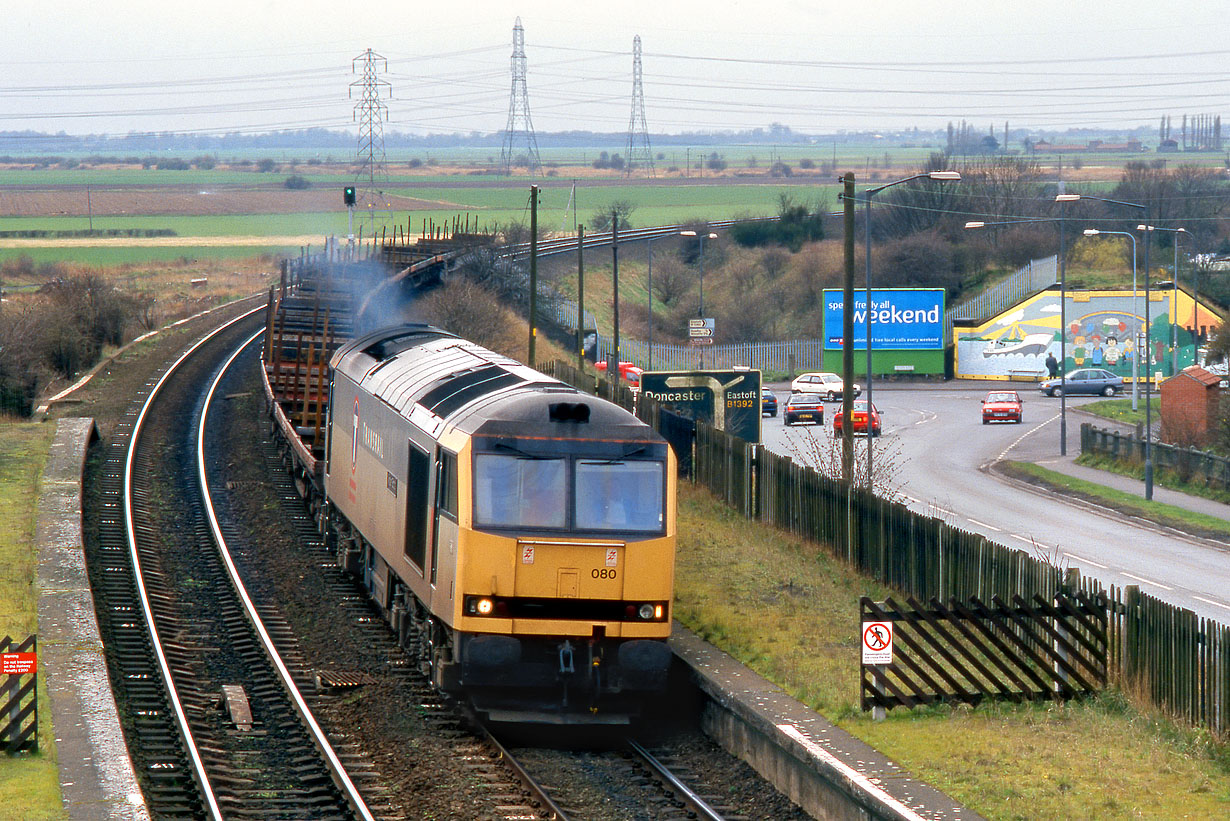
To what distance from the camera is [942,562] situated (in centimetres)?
1712

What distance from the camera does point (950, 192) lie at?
104 metres

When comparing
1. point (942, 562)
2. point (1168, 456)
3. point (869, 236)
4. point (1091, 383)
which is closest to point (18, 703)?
point (942, 562)

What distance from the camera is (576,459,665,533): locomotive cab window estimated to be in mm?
13492

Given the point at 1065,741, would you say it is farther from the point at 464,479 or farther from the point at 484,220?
the point at 484,220

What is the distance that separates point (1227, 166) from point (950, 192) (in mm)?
71286

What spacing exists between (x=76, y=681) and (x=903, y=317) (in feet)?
197

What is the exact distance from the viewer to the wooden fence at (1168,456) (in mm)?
39812

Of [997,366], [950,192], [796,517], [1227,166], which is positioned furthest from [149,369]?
[1227,166]

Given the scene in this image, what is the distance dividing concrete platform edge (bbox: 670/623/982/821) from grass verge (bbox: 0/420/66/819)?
5824 millimetres

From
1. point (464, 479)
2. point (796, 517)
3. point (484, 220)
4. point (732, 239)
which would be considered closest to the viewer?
point (464, 479)

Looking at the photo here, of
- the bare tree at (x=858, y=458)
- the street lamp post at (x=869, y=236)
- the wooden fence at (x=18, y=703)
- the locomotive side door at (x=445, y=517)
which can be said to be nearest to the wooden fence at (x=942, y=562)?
the street lamp post at (x=869, y=236)

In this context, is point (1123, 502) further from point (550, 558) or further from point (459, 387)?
point (550, 558)

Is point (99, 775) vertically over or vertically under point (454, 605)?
under

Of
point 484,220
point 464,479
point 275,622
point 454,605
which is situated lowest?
point 275,622
